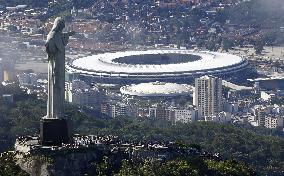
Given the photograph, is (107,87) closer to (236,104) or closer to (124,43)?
(236,104)

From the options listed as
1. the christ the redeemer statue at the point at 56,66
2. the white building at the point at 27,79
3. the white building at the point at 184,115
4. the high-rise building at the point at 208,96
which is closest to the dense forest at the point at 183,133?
the white building at the point at 184,115

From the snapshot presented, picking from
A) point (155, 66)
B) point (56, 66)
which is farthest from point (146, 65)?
point (56, 66)

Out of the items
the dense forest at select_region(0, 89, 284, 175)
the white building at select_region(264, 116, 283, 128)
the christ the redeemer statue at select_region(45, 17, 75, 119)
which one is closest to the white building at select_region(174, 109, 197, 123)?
the white building at select_region(264, 116, 283, 128)

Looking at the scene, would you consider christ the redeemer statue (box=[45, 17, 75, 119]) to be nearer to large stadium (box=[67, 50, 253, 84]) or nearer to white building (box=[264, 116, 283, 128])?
white building (box=[264, 116, 283, 128])

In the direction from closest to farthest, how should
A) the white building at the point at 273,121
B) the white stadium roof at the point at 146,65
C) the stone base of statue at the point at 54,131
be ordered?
the stone base of statue at the point at 54,131 → the white building at the point at 273,121 → the white stadium roof at the point at 146,65

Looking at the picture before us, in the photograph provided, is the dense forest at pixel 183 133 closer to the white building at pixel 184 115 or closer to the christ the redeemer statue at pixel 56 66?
the white building at pixel 184 115

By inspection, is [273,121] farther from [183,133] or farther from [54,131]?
[54,131]
